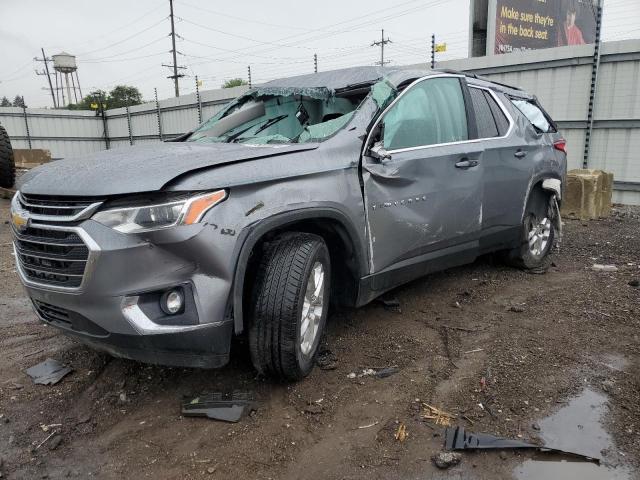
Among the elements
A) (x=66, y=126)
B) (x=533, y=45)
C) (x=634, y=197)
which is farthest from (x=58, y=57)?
(x=634, y=197)

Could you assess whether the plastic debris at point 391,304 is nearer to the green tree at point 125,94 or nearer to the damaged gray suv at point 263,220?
the damaged gray suv at point 263,220

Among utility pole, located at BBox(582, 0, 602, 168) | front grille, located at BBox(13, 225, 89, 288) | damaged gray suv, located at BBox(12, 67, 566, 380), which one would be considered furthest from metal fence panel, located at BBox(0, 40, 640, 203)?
front grille, located at BBox(13, 225, 89, 288)

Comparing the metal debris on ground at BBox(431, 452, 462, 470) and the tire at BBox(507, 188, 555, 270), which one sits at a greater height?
the tire at BBox(507, 188, 555, 270)

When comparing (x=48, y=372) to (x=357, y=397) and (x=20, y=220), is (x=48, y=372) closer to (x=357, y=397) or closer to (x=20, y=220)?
(x=20, y=220)

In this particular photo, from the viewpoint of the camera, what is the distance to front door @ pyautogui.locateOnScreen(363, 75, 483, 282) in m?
3.25

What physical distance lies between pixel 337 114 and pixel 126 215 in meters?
1.88

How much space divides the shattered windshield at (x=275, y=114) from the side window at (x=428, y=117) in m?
0.29

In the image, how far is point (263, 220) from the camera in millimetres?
2543

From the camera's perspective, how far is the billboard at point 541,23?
78.8 feet

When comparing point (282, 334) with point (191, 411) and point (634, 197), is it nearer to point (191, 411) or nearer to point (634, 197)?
point (191, 411)

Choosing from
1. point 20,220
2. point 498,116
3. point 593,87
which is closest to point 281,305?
point 20,220

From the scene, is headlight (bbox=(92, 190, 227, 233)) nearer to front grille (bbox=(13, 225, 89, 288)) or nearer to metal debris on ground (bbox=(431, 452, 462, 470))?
front grille (bbox=(13, 225, 89, 288))

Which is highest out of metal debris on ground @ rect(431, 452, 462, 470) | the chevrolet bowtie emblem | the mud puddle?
the chevrolet bowtie emblem

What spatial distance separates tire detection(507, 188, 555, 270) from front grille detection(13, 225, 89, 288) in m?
3.86
